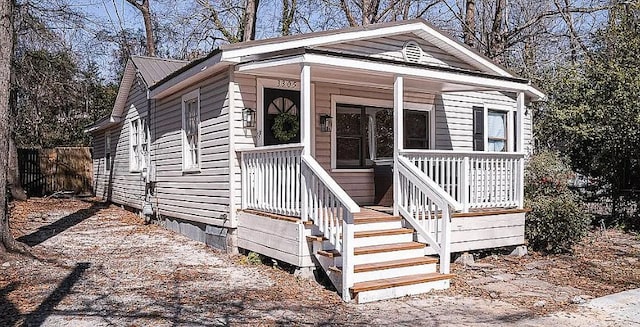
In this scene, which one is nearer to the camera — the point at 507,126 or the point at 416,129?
the point at 416,129

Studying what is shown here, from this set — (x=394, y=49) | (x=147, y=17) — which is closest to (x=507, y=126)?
(x=394, y=49)

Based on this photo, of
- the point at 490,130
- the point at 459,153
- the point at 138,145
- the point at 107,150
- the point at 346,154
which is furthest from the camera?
the point at 107,150

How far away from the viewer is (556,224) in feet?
27.6

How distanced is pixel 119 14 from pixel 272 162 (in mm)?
5066

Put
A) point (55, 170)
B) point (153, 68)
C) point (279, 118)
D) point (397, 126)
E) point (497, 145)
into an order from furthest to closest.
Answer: point (55, 170) < point (153, 68) < point (497, 145) < point (279, 118) < point (397, 126)

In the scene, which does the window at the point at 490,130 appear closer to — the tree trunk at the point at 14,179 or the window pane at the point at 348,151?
the window pane at the point at 348,151

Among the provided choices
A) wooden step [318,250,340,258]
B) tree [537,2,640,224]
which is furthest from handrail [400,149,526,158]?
tree [537,2,640,224]

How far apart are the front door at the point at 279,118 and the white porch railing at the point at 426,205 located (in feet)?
6.72

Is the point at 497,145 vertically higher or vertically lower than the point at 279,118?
lower

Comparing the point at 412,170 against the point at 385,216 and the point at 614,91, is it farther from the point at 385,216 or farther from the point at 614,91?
the point at 614,91

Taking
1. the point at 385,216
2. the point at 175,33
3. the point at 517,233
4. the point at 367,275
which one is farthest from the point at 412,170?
the point at 175,33

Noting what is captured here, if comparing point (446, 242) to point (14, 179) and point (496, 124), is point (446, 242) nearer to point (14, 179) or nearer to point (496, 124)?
point (496, 124)

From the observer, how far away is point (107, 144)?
17.0 m

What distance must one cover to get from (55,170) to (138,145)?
8128 millimetres
